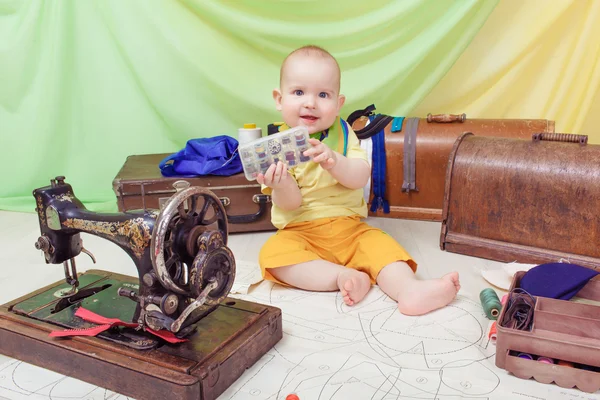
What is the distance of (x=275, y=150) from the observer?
1.48m

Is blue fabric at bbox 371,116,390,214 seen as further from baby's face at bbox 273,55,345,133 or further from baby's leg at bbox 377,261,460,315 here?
baby's leg at bbox 377,261,460,315

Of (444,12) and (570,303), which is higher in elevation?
(444,12)

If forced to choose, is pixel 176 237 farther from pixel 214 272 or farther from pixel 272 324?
pixel 272 324

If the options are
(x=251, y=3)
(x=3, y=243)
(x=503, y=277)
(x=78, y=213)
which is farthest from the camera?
(x=251, y=3)

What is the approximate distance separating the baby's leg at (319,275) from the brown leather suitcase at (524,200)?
480 millimetres

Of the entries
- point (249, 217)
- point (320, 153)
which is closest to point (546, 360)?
point (320, 153)

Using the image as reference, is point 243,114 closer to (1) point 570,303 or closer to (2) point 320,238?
(2) point 320,238

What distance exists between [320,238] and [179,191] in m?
0.75

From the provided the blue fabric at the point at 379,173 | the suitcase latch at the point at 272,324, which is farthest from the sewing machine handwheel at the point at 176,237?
the blue fabric at the point at 379,173

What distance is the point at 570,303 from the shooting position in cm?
127

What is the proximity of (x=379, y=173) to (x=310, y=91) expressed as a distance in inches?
25.6

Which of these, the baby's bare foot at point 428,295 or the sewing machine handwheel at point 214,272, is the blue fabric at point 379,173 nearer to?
the baby's bare foot at point 428,295

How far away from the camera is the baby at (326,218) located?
149cm

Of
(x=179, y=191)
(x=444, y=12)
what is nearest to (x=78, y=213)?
(x=179, y=191)
